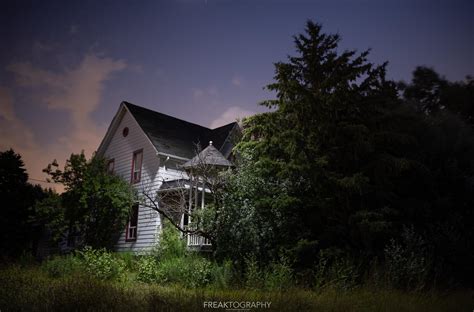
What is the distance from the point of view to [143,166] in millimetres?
20109

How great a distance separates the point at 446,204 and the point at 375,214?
3.70m

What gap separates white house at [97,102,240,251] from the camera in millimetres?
19000

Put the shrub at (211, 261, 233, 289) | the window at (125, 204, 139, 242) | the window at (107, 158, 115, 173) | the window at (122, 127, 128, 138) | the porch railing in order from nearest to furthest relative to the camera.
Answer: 1. the shrub at (211, 261, 233, 289)
2. the porch railing
3. the window at (125, 204, 139, 242)
4. the window at (122, 127, 128, 138)
5. the window at (107, 158, 115, 173)

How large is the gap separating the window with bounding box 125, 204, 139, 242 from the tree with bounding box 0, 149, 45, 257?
731cm

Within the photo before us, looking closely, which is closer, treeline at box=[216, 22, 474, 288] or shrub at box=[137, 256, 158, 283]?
treeline at box=[216, 22, 474, 288]

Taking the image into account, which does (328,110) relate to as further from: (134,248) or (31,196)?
(31,196)

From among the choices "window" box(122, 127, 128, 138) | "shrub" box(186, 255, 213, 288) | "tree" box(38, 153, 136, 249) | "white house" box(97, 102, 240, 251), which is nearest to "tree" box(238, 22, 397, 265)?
"shrub" box(186, 255, 213, 288)

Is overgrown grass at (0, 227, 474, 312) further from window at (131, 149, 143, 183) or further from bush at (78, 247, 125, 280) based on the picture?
window at (131, 149, 143, 183)

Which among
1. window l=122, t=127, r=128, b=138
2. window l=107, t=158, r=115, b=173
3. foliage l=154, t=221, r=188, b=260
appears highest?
window l=122, t=127, r=128, b=138

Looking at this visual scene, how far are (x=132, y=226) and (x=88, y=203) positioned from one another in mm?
2571

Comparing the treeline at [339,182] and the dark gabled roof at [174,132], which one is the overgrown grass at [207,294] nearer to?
the treeline at [339,182]

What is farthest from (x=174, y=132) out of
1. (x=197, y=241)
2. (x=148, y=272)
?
(x=148, y=272)

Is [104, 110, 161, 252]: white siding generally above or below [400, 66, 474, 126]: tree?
below

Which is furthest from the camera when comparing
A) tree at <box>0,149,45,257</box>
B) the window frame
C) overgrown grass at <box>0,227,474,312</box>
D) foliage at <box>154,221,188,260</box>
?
tree at <box>0,149,45,257</box>
